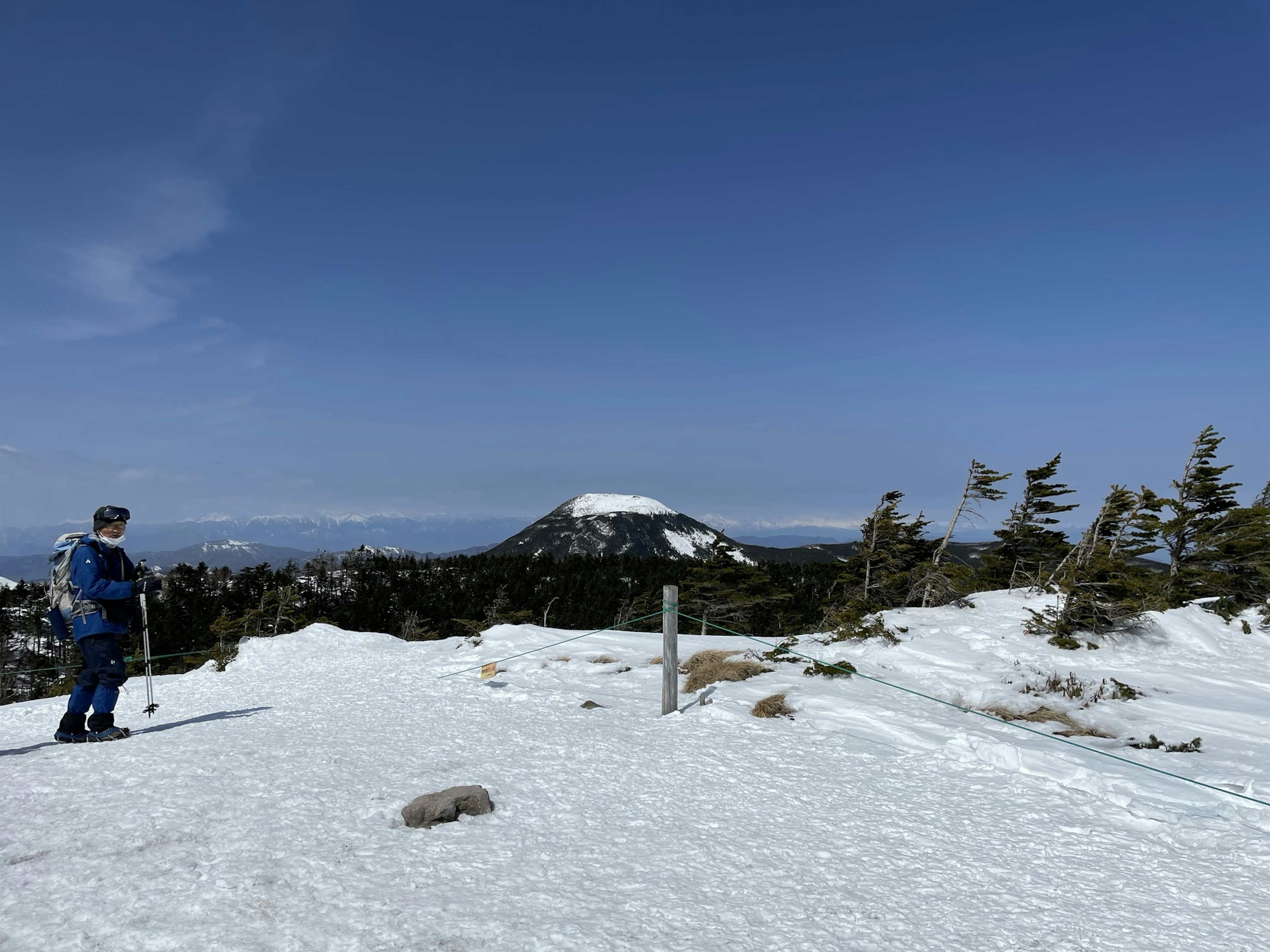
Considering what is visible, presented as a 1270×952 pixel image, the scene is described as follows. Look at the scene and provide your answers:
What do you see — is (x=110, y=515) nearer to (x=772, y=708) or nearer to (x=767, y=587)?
(x=772, y=708)

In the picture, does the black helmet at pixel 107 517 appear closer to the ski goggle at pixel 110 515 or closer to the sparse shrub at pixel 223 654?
the ski goggle at pixel 110 515

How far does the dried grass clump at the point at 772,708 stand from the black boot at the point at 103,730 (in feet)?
27.9

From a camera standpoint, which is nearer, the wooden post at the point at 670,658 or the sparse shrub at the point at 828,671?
the wooden post at the point at 670,658

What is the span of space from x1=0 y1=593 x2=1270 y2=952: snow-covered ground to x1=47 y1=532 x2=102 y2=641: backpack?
4.78ft

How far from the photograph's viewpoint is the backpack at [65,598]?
7883 mm

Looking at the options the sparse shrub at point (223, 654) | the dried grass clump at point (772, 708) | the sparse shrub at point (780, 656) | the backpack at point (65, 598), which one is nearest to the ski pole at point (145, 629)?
the backpack at point (65, 598)

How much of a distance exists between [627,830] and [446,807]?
1657 millimetres

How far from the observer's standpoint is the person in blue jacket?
25.7 ft

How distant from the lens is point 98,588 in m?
7.77

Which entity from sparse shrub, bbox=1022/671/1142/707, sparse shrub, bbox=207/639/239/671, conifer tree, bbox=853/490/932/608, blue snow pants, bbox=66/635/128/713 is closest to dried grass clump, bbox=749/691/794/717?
sparse shrub, bbox=1022/671/1142/707

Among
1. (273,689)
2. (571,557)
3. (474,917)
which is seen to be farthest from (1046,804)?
(571,557)

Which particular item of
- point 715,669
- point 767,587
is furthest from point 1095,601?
point 767,587

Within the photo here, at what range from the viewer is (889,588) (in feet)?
116

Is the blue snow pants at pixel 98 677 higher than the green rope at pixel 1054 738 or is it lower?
higher
